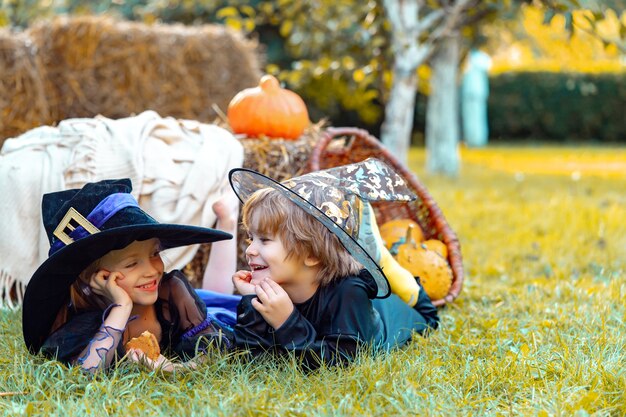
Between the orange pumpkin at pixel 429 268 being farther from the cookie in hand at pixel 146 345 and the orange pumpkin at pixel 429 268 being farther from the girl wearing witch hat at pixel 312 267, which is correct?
the cookie in hand at pixel 146 345

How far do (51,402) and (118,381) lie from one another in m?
0.21

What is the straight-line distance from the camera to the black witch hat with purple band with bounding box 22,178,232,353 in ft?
8.13

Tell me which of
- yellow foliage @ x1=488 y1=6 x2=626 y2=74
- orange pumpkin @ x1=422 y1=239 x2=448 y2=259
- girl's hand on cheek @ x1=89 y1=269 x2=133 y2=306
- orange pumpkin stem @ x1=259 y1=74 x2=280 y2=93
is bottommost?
orange pumpkin @ x1=422 y1=239 x2=448 y2=259

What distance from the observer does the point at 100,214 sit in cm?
260

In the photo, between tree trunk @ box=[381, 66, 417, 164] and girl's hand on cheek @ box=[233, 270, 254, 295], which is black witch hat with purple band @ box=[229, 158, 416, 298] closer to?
girl's hand on cheek @ box=[233, 270, 254, 295]

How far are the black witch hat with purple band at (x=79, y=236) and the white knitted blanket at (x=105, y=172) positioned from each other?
891 mm

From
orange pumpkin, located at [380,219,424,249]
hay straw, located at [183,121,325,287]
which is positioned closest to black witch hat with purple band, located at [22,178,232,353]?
hay straw, located at [183,121,325,287]

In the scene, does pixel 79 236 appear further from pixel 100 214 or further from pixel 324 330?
pixel 324 330

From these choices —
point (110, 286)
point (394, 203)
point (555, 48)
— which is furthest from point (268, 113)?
point (555, 48)

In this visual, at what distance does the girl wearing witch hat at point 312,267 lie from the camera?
2.64 m

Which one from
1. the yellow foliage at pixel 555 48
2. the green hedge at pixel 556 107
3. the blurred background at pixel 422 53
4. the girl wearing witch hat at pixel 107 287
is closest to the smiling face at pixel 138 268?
the girl wearing witch hat at pixel 107 287

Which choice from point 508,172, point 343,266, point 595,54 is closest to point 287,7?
point 508,172

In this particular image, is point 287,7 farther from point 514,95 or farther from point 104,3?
point 514,95

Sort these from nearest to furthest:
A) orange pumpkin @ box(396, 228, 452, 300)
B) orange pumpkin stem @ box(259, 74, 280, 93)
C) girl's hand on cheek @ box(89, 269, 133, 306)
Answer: girl's hand on cheek @ box(89, 269, 133, 306) < orange pumpkin @ box(396, 228, 452, 300) < orange pumpkin stem @ box(259, 74, 280, 93)
